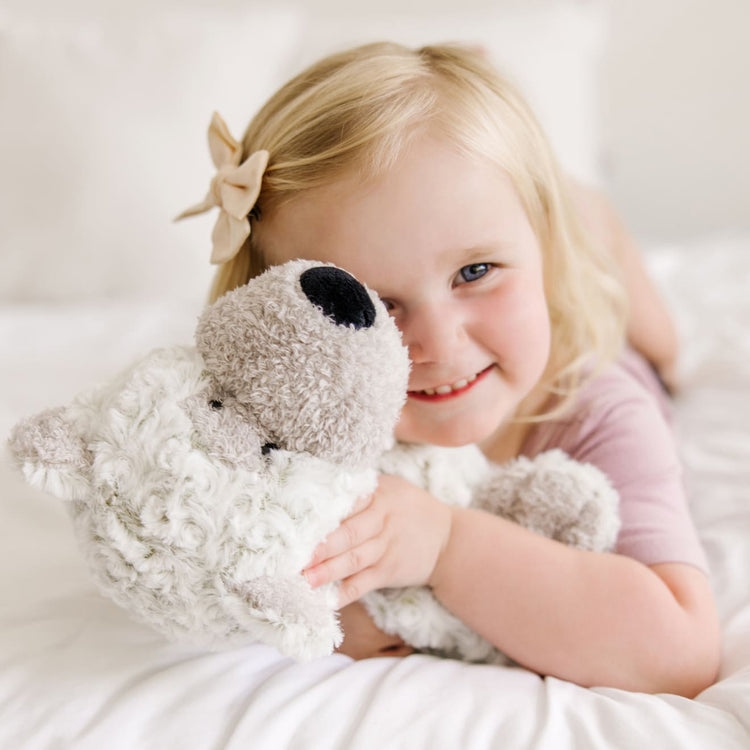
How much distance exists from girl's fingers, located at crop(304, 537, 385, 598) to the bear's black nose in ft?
0.56

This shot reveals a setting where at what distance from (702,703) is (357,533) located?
290 mm

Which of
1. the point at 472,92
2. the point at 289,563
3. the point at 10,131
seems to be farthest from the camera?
the point at 10,131

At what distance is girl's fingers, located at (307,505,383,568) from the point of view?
54 cm

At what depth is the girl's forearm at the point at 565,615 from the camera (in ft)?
2.06

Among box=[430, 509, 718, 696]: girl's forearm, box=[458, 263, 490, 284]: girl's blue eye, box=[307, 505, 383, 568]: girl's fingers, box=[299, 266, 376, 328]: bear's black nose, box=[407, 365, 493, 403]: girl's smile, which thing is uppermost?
box=[299, 266, 376, 328]: bear's black nose

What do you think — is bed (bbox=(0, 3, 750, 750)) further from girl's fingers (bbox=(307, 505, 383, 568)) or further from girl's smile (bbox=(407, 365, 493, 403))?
girl's smile (bbox=(407, 365, 493, 403))

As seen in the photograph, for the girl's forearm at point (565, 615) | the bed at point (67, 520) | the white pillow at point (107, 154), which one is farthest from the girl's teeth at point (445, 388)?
the white pillow at point (107, 154)

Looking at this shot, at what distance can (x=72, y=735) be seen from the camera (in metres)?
0.53

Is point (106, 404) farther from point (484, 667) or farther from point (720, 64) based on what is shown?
→ point (720, 64)

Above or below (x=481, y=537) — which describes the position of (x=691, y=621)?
below

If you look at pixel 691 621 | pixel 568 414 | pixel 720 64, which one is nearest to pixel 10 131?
pixel 568 414

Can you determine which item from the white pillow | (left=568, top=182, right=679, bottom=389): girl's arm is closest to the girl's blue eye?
(left=568, top=182, right=679, bottom=389): girl's arm

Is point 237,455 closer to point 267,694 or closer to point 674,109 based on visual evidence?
point 267,694

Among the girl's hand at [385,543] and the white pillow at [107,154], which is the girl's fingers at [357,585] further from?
the white pillow at [107,154]
